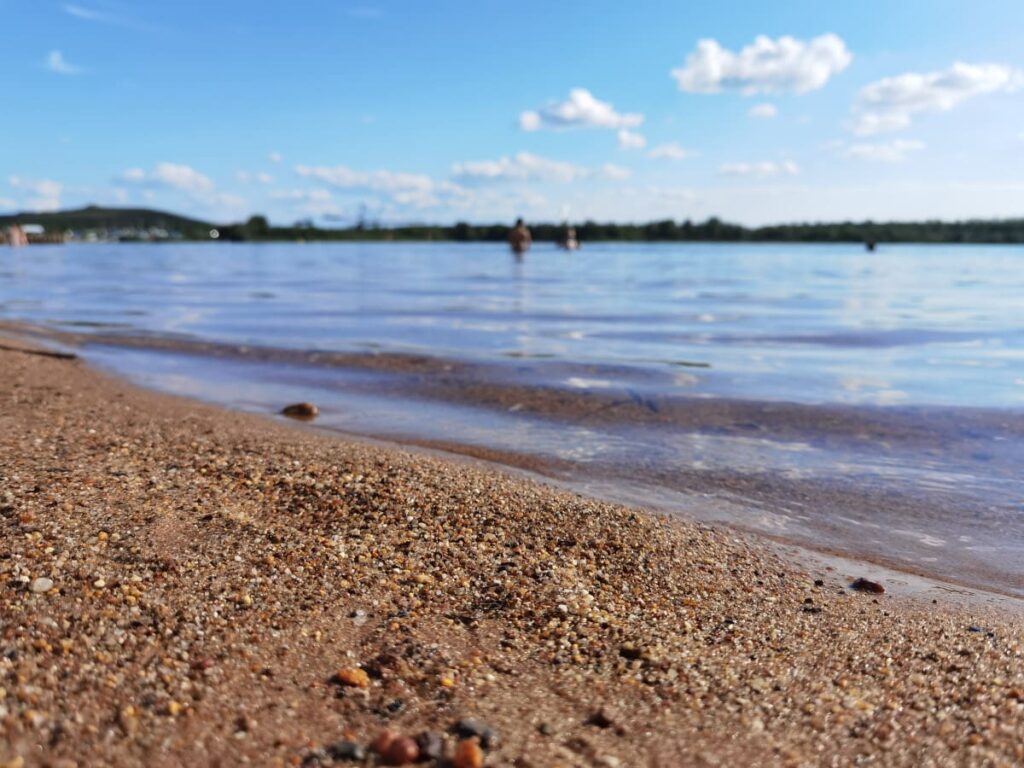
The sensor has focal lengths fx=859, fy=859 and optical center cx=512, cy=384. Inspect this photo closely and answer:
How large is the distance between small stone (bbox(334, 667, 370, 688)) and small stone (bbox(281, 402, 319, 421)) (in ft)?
Result: 20.1

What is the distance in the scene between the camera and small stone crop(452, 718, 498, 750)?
9.25 ft

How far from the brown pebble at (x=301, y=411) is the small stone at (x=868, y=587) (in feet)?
20.2

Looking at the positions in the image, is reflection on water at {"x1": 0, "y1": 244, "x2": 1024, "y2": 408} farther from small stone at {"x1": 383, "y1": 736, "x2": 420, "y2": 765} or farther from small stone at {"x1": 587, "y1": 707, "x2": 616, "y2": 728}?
small stone at {"x1": 383, "y1": 736, "x2": 420, "y2": 765}

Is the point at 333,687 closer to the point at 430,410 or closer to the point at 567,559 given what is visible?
the point at 567,559

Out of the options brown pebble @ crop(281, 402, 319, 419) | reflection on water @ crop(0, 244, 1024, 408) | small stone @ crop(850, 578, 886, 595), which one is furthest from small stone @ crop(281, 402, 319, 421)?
small stone @ crop(850, 578, 886, 595)

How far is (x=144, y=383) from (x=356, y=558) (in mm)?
8269

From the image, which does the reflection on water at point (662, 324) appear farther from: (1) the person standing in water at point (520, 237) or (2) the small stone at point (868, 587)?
(1) the person standing in water at point (520, 237)

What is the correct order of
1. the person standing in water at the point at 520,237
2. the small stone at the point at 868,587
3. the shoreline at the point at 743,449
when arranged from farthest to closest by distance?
the person standing in water at the point at 520,237 < the shoreline at the point at 743,449 < the small stone at the point at 868,587

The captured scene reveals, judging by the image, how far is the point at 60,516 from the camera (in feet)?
14.7

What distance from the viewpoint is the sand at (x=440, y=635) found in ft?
9.39

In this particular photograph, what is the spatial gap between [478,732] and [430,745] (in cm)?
18

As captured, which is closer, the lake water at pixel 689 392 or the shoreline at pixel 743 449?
the shoreline at pixel 743 449

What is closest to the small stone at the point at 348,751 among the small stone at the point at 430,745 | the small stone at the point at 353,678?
the small stone at the point at 430,745

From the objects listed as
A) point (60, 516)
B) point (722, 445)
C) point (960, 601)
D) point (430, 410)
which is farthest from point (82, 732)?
point (430, 410)
